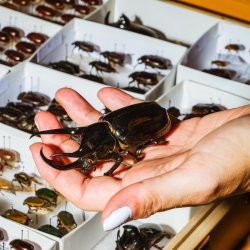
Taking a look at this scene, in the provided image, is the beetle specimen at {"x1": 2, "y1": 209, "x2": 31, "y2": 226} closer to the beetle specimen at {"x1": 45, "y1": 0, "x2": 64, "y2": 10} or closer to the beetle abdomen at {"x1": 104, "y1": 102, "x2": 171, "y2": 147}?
the beetle abdomen at {"x1": 104, "y1": 102, "x2": 171, "y2": 147}

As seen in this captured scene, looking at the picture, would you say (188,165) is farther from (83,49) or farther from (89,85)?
(83,49)

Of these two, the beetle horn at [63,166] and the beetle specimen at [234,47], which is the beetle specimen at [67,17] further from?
the beetle horn at [63,166]

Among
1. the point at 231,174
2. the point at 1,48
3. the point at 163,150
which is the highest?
the point at 231,174

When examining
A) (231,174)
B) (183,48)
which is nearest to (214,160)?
(231,174)

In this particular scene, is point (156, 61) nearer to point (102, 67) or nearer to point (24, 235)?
point (102, 67)

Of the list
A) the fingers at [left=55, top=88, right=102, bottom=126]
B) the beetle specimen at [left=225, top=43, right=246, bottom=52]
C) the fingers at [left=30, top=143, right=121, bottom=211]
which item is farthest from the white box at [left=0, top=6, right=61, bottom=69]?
the fingers at [left=30, top=143, right=121, bottom=211]
